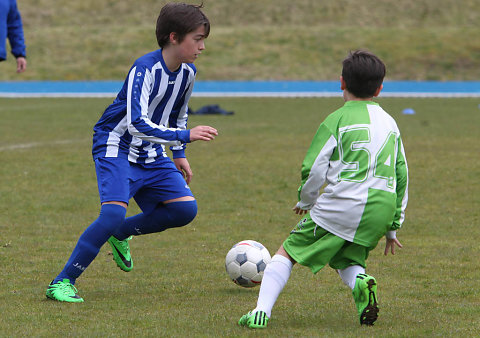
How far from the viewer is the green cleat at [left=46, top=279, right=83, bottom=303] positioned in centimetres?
477

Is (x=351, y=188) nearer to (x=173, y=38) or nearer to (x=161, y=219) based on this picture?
(x=173, y=38)

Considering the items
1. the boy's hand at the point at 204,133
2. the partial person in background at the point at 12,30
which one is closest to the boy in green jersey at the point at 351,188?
the boy's hand at the point at 204,133

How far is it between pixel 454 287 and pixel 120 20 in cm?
4680

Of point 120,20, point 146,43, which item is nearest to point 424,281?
point 146,43

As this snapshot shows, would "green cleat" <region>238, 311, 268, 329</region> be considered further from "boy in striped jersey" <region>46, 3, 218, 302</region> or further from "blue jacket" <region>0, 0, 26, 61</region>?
"blue jacket" <region>0, 0, 26, 61</region>

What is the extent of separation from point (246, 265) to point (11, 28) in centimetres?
445

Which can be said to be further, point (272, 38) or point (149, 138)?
point (272, 38)

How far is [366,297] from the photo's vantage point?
4.06 meters

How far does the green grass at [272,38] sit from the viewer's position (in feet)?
127

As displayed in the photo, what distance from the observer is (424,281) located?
5438mm

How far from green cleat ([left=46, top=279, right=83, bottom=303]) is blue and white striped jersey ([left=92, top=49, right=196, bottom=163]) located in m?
0.82

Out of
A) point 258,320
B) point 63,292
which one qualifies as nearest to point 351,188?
A: point 258,320

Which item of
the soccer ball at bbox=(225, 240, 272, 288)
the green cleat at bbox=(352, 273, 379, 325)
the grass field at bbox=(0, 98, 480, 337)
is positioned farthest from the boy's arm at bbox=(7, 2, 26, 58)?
the green cleat at bbox=(352, 273, 379, 325)

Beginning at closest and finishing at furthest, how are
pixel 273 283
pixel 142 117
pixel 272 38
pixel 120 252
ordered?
pixel 273 283 → pixel 142 117 → pixel 120 252 → pixel 272 38
